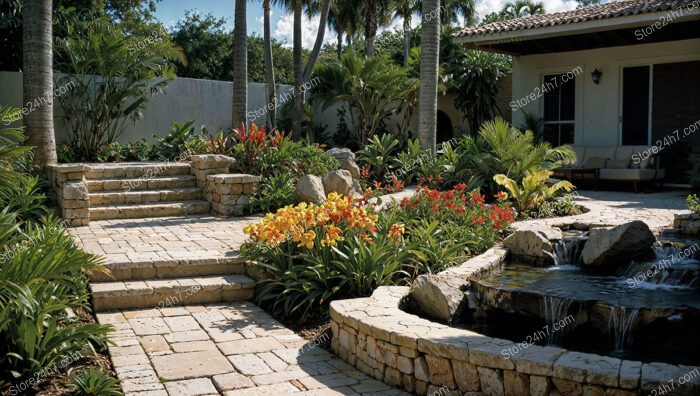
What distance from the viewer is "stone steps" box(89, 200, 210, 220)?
9.65 meters

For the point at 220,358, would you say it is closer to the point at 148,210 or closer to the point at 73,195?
the point at 73,195

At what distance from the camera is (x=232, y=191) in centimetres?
991

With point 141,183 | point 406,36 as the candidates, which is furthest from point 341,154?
point 406,36

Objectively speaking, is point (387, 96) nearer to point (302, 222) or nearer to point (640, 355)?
point (302, 222)

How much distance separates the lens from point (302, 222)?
21.1 feet

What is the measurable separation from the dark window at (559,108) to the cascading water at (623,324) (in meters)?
10.2

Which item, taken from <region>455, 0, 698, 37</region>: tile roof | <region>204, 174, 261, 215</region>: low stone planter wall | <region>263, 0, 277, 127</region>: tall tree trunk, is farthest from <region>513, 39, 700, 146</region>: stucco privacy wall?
<region>204, 174, 261, 215</region>: low stone planter wall

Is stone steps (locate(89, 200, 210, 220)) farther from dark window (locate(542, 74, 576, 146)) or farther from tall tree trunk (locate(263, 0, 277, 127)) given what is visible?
dark window (locate(542, 74, 576, 146))

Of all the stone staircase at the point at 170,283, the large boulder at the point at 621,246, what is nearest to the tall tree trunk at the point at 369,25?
the large boulder at the point at 621,246

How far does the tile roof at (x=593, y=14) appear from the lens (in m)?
11.9

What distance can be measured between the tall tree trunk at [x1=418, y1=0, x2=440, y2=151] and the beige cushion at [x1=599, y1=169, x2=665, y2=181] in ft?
11.8

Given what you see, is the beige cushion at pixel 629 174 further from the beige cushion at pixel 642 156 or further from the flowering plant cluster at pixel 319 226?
the flowering plant cluster at pixel 319 226

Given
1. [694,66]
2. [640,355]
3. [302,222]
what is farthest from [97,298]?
[694,66]

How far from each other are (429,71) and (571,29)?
3190mm
